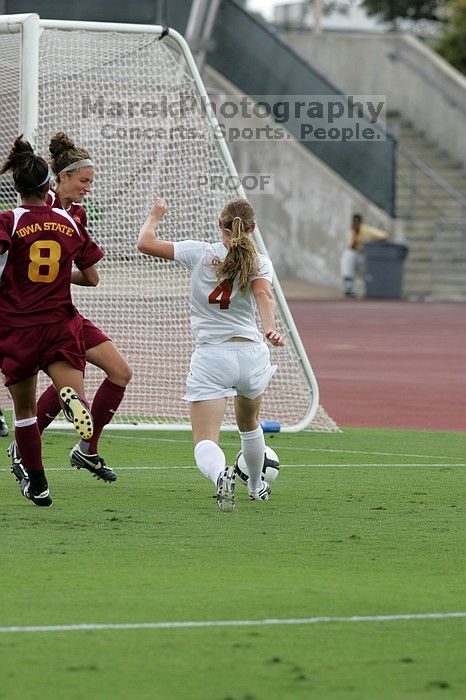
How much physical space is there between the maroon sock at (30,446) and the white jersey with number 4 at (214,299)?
105cm

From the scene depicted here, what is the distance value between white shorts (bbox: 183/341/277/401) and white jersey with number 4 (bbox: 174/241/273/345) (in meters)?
0.07

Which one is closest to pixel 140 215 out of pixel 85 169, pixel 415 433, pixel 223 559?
pixel 415 433

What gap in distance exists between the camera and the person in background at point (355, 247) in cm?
3751

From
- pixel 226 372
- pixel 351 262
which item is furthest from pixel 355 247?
pixel 226 372

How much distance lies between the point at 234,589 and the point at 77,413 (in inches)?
80.1

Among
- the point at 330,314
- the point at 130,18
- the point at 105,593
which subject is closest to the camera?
the point at 105,593

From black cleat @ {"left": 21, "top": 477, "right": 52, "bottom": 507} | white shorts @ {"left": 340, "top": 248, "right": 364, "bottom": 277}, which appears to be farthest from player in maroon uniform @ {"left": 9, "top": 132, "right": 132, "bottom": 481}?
white shorts @ {"left": 340, "top": 248, "right": 364, "bottom": 277}

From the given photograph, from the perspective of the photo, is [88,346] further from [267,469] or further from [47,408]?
[267,469]

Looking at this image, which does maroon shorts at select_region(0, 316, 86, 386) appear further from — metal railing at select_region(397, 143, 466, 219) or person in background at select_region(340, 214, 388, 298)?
metal railing at select_region(397, 143, 466, 219)

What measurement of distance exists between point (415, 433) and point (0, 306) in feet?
19.4

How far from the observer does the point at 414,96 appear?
1672 inches

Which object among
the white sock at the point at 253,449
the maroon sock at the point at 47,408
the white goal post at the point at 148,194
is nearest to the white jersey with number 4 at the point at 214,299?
the white sock at the point at 253,449

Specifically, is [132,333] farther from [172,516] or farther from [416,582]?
[416,582]

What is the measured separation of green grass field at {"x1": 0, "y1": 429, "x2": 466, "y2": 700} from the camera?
5156 mm
